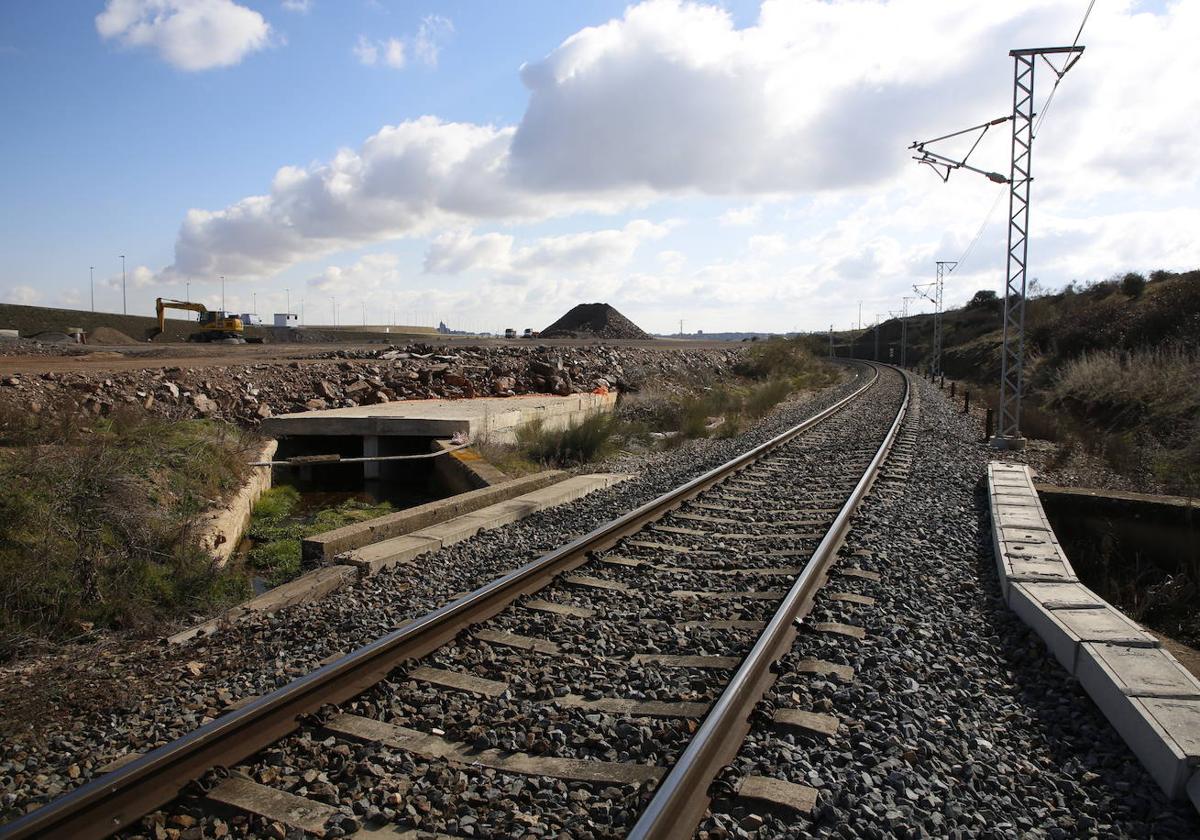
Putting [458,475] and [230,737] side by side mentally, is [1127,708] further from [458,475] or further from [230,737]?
[458,475]

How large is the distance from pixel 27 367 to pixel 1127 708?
2335cm

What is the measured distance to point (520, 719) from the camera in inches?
168

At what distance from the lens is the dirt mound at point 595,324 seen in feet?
238

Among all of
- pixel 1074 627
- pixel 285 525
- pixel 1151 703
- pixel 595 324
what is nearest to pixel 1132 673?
pixel 1151 703

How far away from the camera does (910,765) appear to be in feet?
12.6

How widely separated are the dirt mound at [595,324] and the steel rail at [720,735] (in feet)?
208

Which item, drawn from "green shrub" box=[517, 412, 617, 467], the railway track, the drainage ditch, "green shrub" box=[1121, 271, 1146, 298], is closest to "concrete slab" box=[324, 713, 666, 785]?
the railway track

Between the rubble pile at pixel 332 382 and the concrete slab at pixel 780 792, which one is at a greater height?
the rubble pile at pixel 332 382

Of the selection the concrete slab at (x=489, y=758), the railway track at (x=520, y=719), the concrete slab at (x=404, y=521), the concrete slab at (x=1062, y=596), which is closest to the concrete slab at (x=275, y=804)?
the railway track at (x=520, y=719)

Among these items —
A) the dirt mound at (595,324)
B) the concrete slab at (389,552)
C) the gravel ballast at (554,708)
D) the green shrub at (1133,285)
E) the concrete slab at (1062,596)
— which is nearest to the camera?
the gravel ballast at (554,708)

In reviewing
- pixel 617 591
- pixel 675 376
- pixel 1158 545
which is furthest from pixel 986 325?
pixel 617 591

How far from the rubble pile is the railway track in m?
11.2

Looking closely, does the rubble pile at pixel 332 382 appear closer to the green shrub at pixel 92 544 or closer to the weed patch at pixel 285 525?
the weed patch at pixel 285 525

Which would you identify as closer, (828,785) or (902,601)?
(828,785)
